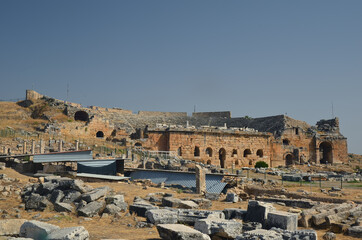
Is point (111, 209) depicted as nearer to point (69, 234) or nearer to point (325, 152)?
point (69, 234)

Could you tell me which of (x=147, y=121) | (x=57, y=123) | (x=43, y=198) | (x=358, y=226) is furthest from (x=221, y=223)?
(x=147, y=121)

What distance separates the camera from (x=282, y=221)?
7527 mm

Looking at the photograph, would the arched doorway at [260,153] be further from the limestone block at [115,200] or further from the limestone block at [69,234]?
the limestone block at [69,234]

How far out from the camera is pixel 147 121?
1783 inches

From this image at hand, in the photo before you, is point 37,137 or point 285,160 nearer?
point 37,137

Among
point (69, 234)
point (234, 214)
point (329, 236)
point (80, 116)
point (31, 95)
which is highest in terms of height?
point (31, 95)

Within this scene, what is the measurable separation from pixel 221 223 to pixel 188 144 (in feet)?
81.5

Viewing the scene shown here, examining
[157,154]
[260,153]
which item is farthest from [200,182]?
[260,153]

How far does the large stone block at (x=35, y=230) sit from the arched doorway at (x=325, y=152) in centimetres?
3750

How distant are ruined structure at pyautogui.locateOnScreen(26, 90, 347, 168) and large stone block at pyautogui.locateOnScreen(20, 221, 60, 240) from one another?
967 inches

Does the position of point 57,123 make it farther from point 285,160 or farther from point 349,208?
point 349,208

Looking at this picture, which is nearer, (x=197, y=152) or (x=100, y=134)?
(x=197, y=152)

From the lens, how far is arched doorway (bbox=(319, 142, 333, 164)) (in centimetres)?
3824

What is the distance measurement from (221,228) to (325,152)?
121 ft
